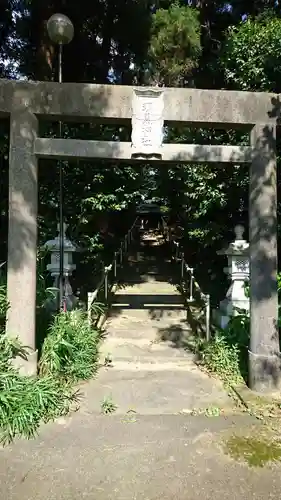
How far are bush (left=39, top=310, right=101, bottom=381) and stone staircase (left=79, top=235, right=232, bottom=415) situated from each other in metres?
0.22

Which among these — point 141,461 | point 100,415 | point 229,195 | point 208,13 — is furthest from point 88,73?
point 141,461

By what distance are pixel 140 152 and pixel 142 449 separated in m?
3.11

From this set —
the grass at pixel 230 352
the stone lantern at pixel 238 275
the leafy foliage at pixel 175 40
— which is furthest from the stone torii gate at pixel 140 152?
the leafy foliage at pixel 175 40

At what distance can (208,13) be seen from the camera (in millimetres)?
10828

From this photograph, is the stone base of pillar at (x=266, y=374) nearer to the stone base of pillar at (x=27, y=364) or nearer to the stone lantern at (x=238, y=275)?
the stone lantern at (x=238, y=275)

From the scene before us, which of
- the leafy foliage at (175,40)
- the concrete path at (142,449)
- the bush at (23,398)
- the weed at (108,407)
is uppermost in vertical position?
the leafy foliage at (175,40)

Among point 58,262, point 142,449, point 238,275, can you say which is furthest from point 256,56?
point 142,449

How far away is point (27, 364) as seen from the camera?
4.40 m

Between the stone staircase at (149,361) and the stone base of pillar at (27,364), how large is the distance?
68 centimetres

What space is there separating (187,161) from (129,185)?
13.8 feet

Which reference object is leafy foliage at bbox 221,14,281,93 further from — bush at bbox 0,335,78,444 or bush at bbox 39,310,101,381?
bush at bbox 0,335,78,444

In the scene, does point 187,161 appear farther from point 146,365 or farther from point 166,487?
point 166,487

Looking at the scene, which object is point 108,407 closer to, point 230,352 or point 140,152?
point 230,352

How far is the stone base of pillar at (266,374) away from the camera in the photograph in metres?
4.49
